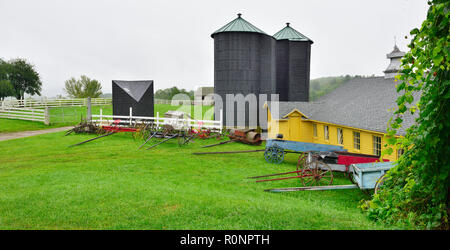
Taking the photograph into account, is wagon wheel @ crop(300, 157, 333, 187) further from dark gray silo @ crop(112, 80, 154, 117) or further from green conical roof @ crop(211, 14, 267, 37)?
dark gray silo @ crop(112, 80, 154, 117)

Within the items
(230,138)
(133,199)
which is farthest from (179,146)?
(133,199)

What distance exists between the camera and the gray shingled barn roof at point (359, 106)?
14000 millimetres

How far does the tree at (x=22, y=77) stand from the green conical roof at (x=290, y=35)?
46.8 metres

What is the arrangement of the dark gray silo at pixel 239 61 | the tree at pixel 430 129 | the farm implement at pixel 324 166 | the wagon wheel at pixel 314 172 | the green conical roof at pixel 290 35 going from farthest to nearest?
the green conical roof at pixel 290 35 → the dark gray silo at pixel 239 61 → the wagon wheel at pixel 314 172 → the farm implement at pixel 324 166 → the tree at pixel 430 129

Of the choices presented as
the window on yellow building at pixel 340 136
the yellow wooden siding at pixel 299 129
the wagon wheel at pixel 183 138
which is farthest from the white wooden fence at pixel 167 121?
the window on yellow building at pixel 340 136

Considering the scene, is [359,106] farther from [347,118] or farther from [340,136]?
[340,136]

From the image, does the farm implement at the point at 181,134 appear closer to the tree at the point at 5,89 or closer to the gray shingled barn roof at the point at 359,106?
the gray shingled barn roof at the point at 359,106

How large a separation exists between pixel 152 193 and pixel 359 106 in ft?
41.4

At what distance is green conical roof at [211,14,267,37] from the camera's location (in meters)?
23.8

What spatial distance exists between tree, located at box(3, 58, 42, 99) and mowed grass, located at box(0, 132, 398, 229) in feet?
146

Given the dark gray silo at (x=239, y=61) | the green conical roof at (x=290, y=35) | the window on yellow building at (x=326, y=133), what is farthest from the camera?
the green conical roof at (x=290, y=35)

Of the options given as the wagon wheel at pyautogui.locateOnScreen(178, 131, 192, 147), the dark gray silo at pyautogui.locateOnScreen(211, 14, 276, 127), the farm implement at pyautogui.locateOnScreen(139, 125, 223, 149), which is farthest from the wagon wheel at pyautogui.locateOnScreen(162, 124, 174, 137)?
the dark gray silo at pyautogui.locateOnScreen(211, 14, 276, 127)
